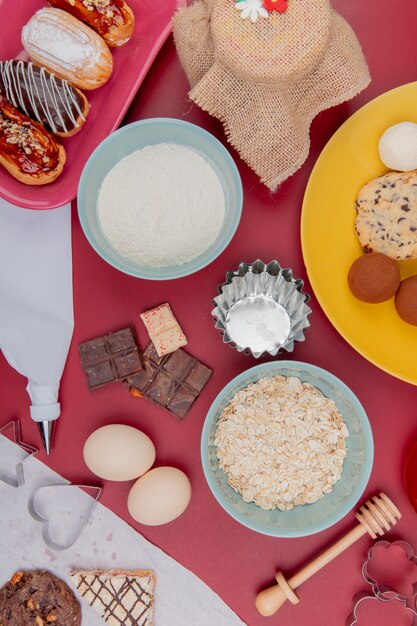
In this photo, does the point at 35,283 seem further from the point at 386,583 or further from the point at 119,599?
the point at 386,583

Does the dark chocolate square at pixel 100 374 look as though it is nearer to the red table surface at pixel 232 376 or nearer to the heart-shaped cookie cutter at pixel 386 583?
the red table surface at pixel 232 376

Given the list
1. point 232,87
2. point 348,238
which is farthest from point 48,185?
point 348,238

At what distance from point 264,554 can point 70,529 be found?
0.31 meters

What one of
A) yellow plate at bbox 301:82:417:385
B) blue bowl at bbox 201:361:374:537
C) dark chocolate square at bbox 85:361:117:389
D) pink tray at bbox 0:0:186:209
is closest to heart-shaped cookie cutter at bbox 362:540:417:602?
blue bowl at bbox 201:361:374:537

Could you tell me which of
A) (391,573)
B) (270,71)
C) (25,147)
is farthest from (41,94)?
(391,573)

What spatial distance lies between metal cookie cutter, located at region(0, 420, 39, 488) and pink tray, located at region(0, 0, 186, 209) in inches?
14.1

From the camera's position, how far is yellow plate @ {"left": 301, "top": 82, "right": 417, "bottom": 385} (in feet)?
2.61

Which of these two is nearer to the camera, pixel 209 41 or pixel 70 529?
pixel 209 41

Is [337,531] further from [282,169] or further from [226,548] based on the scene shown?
[282,169]

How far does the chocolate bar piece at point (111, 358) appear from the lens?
2.81 feet

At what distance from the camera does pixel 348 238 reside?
0.83 m

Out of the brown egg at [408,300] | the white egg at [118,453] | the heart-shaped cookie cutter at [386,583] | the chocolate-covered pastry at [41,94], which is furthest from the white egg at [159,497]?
the chocolate-covered pastry at [41,94]

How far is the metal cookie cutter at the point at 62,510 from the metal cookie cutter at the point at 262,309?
34cm

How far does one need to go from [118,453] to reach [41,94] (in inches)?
21.1
